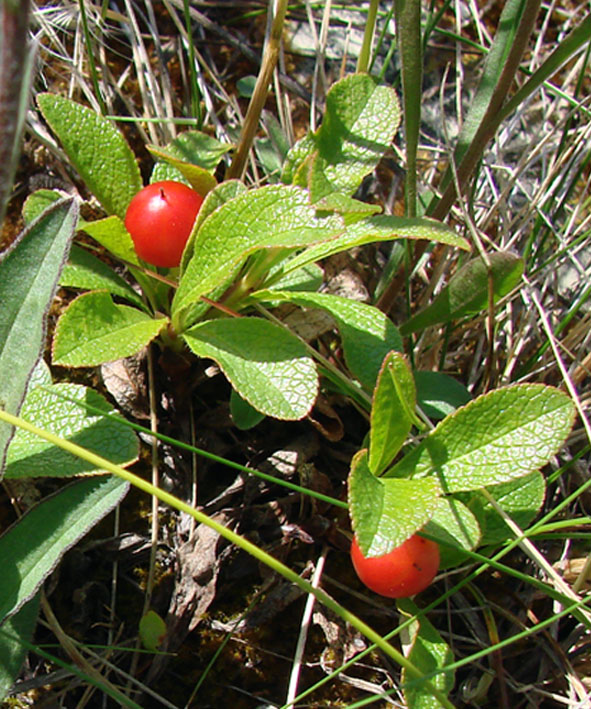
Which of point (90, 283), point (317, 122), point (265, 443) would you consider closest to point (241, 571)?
point (265, 443)

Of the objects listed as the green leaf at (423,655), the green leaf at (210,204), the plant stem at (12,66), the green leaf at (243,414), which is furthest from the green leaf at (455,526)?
the plant stem at (12,66)

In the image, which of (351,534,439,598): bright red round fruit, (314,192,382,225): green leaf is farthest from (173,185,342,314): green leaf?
(351,534,439,598): bright red round fruit

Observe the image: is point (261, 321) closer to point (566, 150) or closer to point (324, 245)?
point (324, 245)

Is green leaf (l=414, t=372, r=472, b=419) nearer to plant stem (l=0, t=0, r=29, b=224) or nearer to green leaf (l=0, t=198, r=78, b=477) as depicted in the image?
green leaf (l=0, t=198, r=78, b=477)

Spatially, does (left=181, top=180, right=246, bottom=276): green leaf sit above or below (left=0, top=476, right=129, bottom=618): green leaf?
above

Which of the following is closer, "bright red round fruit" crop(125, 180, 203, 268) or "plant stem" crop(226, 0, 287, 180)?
"bright red round fruit" crop(125, 180, 203, 268)
